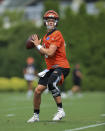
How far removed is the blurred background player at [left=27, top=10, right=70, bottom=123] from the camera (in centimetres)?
1045

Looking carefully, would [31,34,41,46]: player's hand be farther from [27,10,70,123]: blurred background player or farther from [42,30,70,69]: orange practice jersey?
[42,30,70,69]: orange practice jersey

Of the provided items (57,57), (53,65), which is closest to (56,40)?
(57,57)

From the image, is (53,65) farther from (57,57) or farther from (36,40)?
(36,40)

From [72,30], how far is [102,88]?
167 inches

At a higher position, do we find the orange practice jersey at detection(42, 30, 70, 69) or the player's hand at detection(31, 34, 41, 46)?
the player's hand at detection(31, 34, 41, 46)

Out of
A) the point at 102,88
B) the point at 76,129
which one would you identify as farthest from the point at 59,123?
the point at 102,88

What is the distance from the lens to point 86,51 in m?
34.3

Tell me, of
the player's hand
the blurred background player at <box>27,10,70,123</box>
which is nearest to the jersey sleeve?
the blurred background player at <box>27,10,70,123</box>

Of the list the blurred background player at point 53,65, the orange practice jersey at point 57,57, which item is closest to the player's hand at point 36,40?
the blurred background player at point 53,65

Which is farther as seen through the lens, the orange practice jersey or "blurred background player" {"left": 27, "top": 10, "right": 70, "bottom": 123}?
the orange practice jersey

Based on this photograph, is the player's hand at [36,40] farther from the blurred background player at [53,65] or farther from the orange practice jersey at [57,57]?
the orange practice jersey at [57,57]

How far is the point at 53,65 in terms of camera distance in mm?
10641

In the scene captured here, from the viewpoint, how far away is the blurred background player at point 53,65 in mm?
10445

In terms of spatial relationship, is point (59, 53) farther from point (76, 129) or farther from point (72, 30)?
point (72, 30)
